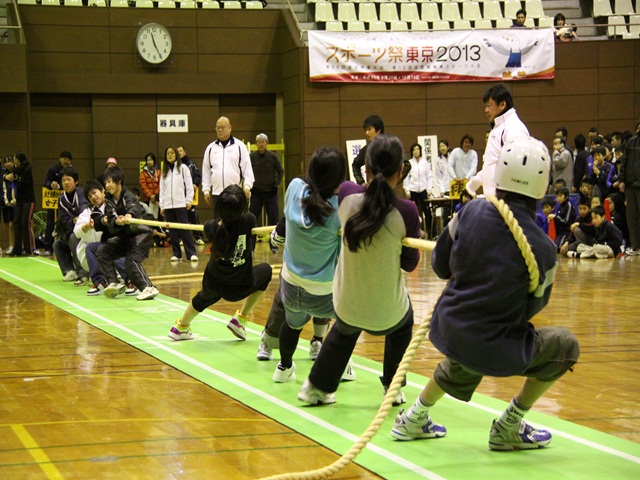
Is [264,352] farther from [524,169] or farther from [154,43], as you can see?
[154,43]

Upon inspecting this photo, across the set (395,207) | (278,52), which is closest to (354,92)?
(278,52)

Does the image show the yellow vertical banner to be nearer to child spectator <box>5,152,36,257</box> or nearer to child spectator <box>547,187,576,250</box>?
child spectator <box>547,187,576,250</box>

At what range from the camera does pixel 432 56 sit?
18266mm

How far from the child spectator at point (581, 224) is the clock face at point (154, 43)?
9.47 m

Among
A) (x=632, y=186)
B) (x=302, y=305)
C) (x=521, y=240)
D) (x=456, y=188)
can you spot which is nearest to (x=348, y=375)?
(x=302, y=305)

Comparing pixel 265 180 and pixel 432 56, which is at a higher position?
pixel 432 56

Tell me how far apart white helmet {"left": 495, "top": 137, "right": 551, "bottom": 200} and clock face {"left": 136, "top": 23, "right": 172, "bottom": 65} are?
16.2 metres

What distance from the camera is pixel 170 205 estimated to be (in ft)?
45.2

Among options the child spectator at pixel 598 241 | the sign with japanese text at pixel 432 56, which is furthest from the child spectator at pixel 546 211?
the sign with japanese text at pixel 432 56

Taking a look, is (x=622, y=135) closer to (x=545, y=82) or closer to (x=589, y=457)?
(x=545, y=82)

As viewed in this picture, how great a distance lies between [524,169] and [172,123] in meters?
16.2

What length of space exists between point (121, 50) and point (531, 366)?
54.1ft

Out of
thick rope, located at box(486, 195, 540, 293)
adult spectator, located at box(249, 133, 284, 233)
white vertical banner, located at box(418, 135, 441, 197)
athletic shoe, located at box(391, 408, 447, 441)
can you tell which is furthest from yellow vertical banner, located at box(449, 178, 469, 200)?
thick rope, located at box(486, 195, 540, 293)

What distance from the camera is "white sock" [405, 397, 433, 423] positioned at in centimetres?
400
